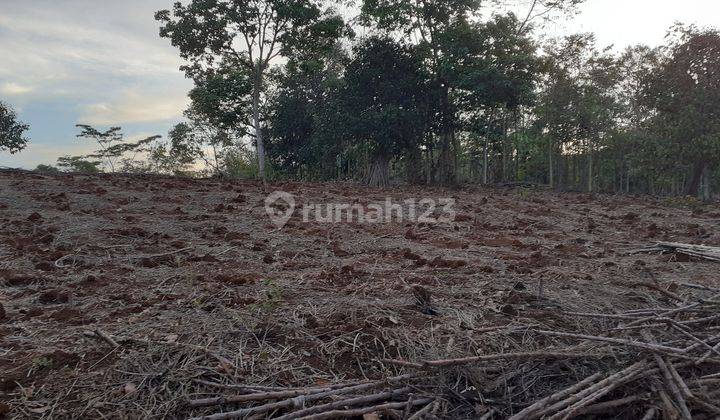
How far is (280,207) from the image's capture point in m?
6.89

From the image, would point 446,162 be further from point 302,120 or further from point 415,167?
point 302,120

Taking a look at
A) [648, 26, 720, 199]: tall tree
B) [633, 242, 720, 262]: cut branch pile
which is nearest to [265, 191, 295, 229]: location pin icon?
[633, 242, 720, 262]: cut branch pile

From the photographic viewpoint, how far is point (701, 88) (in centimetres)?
1321

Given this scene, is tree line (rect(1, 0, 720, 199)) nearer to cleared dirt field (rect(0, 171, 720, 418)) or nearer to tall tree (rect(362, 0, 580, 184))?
tall tree (rect(362, 0, 580, 184))

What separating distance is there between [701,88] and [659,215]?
8.69 m

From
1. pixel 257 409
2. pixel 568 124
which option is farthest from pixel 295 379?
pixel 568 124

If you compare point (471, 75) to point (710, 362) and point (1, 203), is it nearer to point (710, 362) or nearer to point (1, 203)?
point (1, 203)

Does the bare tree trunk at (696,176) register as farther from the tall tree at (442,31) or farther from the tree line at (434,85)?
the tall tree at (442,31)

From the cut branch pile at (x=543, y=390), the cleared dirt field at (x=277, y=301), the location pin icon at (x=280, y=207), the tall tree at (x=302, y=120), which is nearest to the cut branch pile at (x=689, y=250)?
the cleared dirt field at (x=277, y=301)

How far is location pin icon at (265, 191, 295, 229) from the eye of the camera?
5922 mm

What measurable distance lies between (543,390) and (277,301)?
4.88 feet

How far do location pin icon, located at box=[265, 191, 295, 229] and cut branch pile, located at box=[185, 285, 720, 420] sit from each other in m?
3.83

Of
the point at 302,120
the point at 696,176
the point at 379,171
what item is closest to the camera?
the point at 696,176

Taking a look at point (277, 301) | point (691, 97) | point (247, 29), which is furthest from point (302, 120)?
point (277, 301)
